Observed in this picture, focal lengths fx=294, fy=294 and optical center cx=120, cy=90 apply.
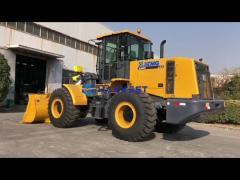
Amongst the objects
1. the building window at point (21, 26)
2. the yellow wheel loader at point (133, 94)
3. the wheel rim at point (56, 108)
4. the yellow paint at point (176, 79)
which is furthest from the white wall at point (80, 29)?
the yellow paint at point (176, 79)

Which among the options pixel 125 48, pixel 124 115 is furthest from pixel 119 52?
pixel 124 115

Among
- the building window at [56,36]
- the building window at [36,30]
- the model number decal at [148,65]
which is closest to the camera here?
the model number decal at [148,65]

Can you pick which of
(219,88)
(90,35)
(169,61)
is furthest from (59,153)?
(90,35)

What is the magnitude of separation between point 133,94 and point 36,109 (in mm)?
4579

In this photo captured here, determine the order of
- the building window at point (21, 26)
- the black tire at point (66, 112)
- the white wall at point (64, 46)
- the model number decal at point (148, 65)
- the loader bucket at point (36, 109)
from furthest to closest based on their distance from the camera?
Result: the building window at point (21, 26), the white wall at point (64, 46), the loader bucket at point (36, 109), the black tire at point (66, 112), the model number decal at point (148, 65)

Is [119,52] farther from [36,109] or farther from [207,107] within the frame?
[36,109]

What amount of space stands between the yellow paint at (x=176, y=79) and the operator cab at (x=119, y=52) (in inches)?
29.4

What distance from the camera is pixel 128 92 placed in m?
8.30

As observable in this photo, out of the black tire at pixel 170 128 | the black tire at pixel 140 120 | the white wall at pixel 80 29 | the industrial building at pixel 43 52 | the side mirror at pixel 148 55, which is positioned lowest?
the black tire at pixel 170 128

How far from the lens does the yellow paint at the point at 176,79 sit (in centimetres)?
782

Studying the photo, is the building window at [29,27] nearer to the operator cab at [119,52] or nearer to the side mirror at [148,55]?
the operator cab at [119,52]

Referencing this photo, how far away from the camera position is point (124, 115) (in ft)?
27.6
